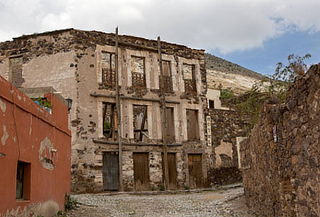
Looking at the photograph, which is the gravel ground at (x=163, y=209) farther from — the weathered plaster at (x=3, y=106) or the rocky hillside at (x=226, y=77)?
the rocky hillside at (x=226, y=77)

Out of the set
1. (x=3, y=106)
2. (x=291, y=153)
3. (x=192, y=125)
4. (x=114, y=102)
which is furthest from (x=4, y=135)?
(x=192, y=125)

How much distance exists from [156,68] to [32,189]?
50.5 feet

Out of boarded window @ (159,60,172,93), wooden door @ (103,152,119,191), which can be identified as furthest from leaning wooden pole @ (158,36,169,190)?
wooden door @ (103,152,119,191)

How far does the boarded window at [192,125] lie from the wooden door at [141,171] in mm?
3406

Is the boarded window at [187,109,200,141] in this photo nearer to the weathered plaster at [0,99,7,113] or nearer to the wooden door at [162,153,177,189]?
the wooden door at [162,153,177,189]

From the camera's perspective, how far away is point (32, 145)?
781cm

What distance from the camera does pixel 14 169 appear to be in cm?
674

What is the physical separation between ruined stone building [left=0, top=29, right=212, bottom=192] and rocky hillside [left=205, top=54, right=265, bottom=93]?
16.5 metres

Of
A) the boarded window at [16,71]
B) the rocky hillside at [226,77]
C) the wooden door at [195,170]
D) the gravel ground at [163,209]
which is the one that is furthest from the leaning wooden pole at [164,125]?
the rocky hillside at [226,77]

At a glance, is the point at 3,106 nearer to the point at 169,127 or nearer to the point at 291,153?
the point at 291,153

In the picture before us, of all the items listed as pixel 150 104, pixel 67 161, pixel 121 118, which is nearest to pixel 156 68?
pixel 150 104

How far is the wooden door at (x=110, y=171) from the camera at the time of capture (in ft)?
64.9

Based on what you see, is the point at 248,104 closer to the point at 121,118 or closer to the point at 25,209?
the point at 121,118

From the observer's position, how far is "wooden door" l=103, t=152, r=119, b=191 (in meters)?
19.8
